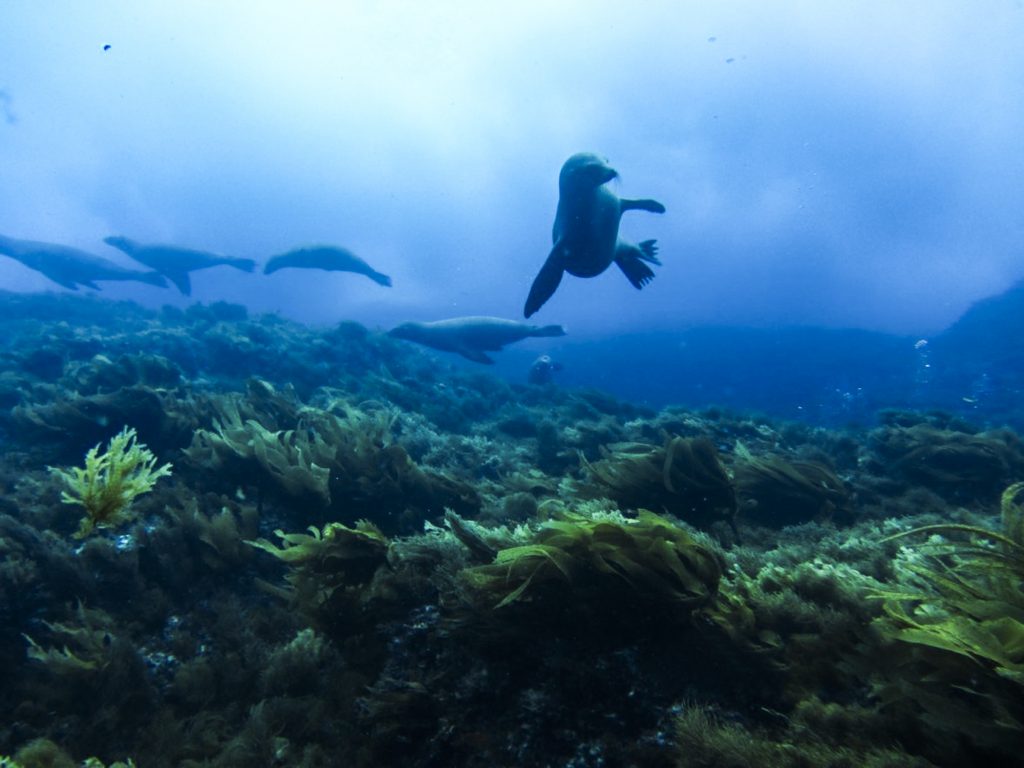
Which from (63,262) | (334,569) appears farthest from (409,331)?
(63,262)

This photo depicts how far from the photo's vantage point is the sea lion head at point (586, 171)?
681cm

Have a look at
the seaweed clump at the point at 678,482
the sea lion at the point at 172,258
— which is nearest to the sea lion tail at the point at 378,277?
Result: the sea lion at the point at 172,258

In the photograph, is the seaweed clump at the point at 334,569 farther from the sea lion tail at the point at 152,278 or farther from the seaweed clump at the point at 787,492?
the sea lion tail at the point at 152,278

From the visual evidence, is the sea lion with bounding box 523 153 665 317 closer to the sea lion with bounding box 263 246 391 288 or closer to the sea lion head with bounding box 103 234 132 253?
the sea lion with bounding box 263 246 391 288

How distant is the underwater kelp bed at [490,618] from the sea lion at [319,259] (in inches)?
671

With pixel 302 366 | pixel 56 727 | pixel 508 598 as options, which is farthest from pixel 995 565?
pixel 302 366

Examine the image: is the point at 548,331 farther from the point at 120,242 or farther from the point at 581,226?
the point at 120,242

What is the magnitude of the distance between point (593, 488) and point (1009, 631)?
2.97 metres

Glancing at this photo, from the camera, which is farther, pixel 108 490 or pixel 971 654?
pixel 108 490

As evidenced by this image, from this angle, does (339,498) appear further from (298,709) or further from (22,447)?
(22,447)

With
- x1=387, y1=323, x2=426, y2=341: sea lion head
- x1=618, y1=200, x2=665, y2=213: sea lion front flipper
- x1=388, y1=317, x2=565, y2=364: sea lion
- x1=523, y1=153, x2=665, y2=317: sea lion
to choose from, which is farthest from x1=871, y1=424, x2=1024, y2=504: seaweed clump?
x1=387, y1=323, x2=426, y2=341: sea lion head

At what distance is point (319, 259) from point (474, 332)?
34.5 feet

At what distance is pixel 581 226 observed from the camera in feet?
24.5

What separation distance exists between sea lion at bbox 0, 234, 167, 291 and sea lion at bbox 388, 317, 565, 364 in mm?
13385
